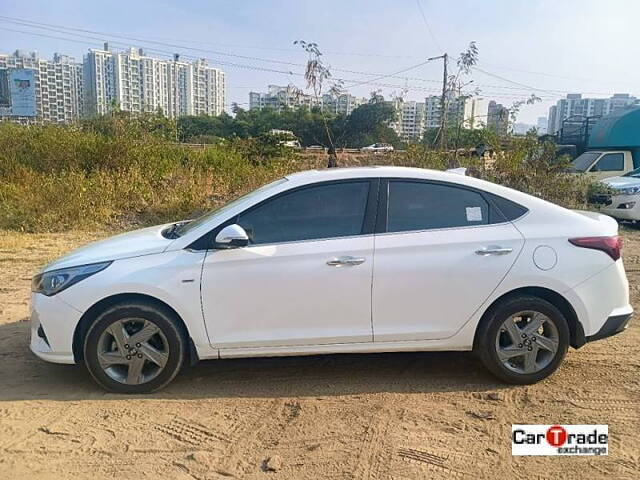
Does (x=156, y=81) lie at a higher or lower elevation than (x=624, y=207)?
higher

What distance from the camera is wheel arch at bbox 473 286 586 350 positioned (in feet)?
12.2

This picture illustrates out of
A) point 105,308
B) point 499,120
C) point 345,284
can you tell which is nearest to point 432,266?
point 345,284

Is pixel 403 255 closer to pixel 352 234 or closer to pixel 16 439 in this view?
pixel 352 234

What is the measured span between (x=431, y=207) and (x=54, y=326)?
2.80 m

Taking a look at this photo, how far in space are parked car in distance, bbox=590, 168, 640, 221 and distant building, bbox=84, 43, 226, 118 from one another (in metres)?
35.0

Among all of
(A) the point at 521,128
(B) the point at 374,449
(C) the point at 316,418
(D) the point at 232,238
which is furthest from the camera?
(A) the point at 521,128

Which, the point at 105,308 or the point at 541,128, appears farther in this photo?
the point at 541,128

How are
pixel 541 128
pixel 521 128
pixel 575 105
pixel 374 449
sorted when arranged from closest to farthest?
1. pixel 374 449
2. pixel 521 128
3. pixel 541 128
4. pixel 575 105

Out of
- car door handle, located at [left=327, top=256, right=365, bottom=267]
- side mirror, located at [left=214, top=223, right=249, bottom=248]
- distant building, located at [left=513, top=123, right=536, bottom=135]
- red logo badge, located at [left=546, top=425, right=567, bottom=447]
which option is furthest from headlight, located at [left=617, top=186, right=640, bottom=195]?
side mirror, located at [left=214, top=223, right=249, bottom=248]

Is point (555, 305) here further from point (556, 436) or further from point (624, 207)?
point (624, 207)

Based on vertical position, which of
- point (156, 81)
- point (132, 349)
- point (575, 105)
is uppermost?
point (156, 81)

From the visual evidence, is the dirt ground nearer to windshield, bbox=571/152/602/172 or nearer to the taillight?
the taillight

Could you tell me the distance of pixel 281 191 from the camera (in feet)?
12.4

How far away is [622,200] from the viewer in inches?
438
